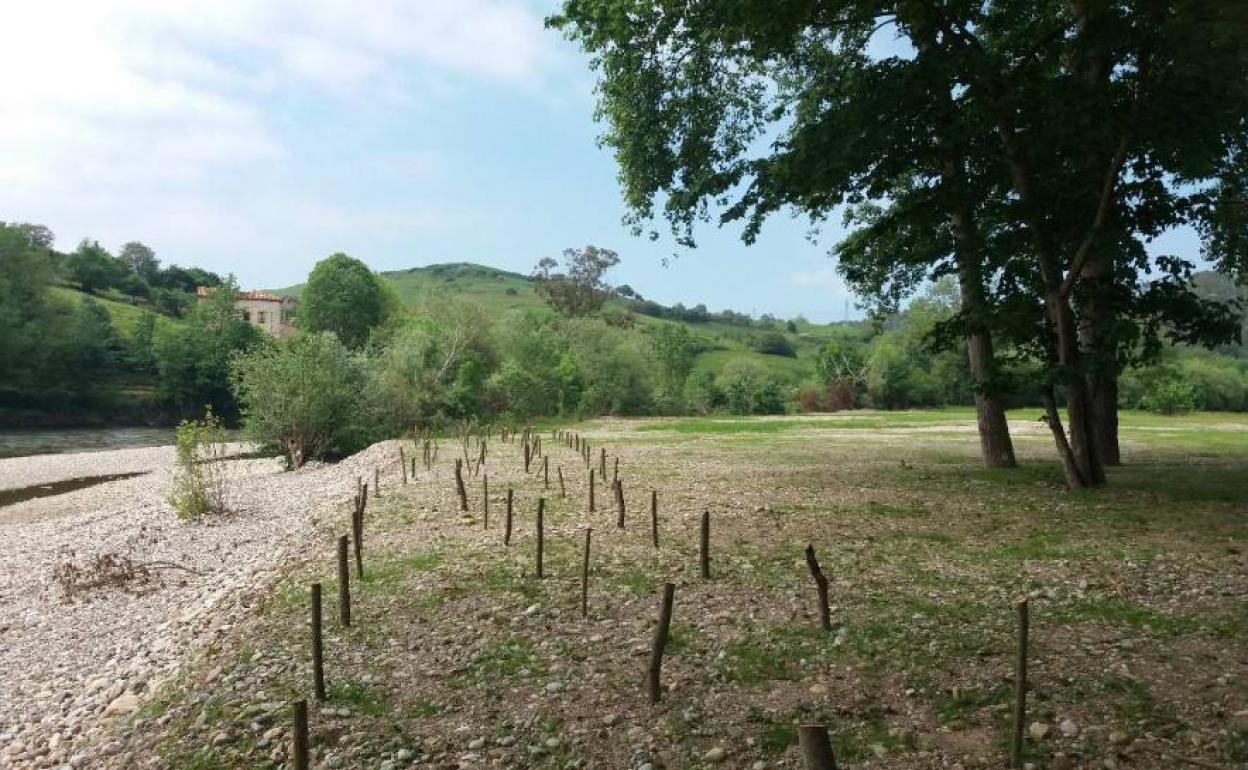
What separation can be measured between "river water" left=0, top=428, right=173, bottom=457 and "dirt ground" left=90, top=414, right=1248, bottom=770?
53.9m

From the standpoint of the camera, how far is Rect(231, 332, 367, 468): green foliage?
4000cm

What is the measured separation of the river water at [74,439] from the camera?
188 ft

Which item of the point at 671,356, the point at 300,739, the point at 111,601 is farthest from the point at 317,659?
the point at 671,356

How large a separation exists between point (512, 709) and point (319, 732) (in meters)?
1.75

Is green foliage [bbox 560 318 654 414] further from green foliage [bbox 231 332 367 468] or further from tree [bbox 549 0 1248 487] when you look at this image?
tree [bbox 549 0 1248 487]

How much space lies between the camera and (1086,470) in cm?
1908

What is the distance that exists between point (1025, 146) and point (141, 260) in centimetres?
15751

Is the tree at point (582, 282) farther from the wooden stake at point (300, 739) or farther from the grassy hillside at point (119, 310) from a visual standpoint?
the wooden stake at point (300, 739)

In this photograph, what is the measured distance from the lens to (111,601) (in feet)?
48.4

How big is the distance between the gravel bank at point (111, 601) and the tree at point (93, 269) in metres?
105

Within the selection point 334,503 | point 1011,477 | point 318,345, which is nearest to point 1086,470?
point 1011,477

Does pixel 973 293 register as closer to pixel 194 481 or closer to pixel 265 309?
pixel 194 481

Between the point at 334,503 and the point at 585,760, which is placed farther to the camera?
the point at 334,503

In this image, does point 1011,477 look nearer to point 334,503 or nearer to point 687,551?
point 687,551
